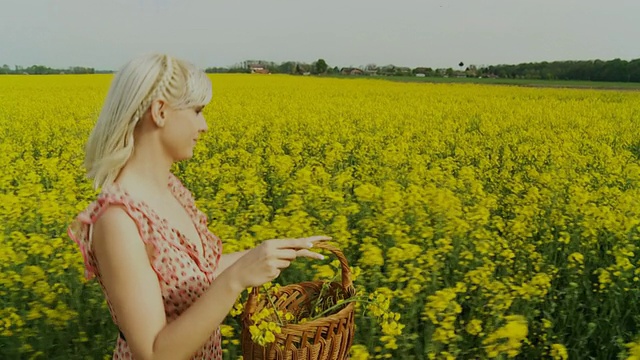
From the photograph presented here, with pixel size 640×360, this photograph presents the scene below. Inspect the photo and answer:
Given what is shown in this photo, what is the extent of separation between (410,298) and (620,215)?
214 centimetres

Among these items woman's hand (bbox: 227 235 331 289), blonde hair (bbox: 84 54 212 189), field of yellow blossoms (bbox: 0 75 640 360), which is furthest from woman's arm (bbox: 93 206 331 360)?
field of yellow blossoms (bbox: 0 75 640 360)

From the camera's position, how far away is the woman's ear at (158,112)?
4.86 ft

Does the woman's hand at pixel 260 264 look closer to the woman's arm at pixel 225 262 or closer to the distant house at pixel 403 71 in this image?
the woman's arm at pixel 225 262

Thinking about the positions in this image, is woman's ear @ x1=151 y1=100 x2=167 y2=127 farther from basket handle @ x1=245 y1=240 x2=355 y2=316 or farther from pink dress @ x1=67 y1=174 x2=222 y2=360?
basket handle @ x1=245 y1=240 x2=355 y2=316

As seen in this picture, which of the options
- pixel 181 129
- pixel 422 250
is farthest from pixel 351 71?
pixel 181 129

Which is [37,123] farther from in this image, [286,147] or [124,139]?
[124,139]

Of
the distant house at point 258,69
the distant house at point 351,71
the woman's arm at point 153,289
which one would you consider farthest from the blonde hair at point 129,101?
the distant house at point 351,71

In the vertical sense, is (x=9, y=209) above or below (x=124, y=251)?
below

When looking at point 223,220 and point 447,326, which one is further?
point 223,220

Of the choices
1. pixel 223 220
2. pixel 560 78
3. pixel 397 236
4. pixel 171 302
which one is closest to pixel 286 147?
pixel 223 220

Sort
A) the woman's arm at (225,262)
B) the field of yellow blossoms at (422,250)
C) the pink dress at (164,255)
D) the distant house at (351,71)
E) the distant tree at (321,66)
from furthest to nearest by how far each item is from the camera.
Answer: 1. the distant tree at (321,66)
2. the distant house at (351,71)
3. the field of yellow blossoms at (422,250)
4. the woman's arm at (225,262)
5. the pink dress at (164,255)

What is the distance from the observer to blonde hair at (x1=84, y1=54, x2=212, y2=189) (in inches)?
57.7

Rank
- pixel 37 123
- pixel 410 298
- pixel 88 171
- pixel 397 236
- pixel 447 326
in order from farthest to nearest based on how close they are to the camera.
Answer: pixel 37 123, pixel 397 236, pixel 410 298, pixel 447 326, pixel 88 171

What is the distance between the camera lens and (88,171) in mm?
1562
